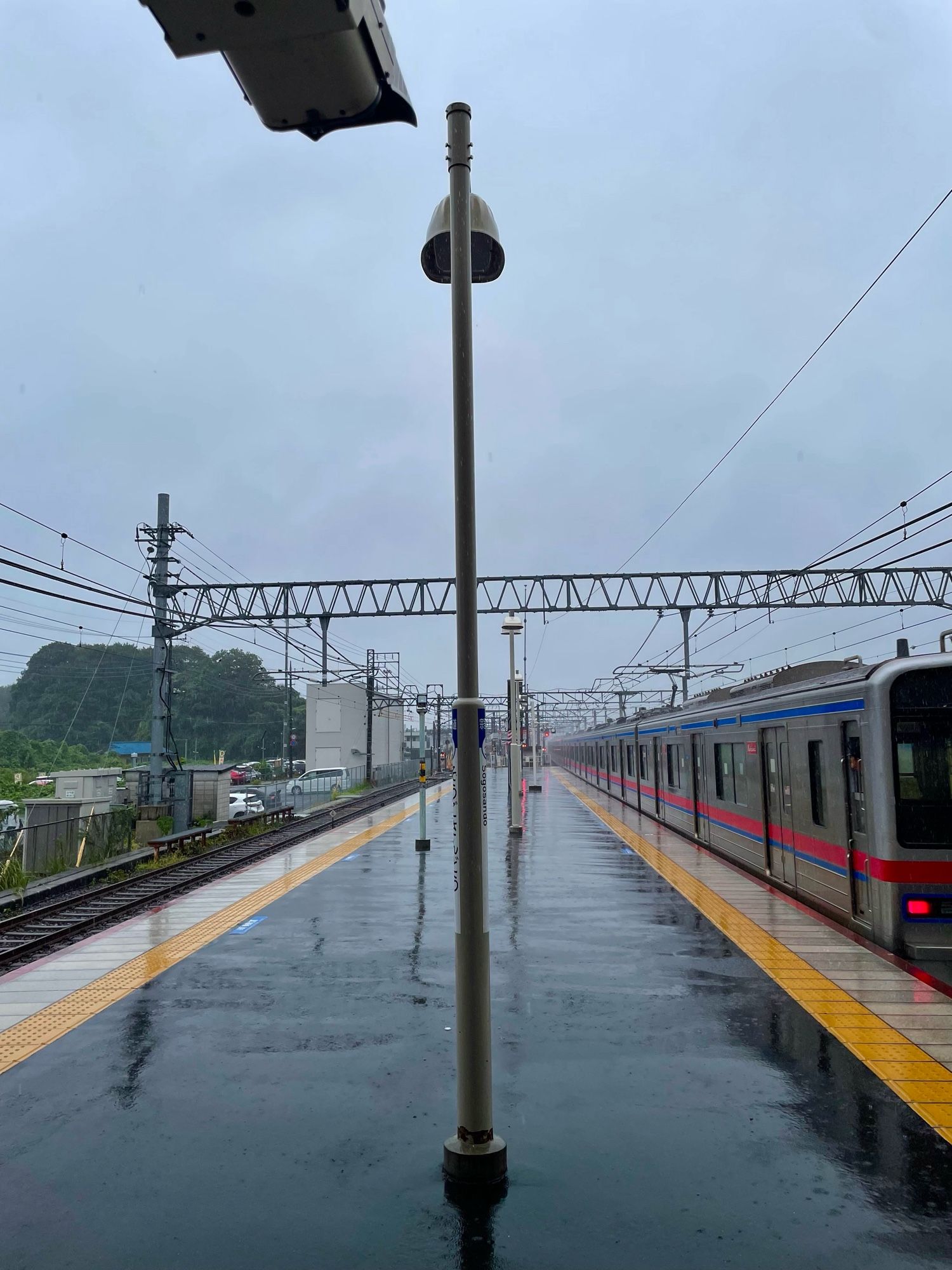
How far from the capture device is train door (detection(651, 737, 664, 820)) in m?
22.5

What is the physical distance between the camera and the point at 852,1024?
6535 millimetres

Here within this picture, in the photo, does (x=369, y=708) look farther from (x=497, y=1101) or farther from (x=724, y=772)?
(x=497, y=1101)

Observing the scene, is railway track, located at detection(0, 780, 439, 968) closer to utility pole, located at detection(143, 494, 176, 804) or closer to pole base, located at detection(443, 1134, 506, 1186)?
utility pole, located at detection(143, 494, 176, 804)

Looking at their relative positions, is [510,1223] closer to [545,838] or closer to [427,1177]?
[427,1177]

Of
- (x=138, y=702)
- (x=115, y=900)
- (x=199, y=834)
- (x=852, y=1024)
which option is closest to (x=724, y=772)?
(x=852, y=1024)

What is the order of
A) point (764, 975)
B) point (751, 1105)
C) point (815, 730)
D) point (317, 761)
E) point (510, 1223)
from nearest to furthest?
point (510, 1223), point (751, 1105), point (764, 975), point (815, 730), point (317, 761)

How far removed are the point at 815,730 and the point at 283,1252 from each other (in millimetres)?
8004

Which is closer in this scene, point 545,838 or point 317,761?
point 545,838

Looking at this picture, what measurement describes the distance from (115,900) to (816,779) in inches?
395

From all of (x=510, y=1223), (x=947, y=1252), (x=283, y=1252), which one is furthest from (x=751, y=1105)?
(x=283, y=1252)

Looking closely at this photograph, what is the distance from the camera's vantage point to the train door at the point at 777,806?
1144 centimetres

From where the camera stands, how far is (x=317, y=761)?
6009 centimetres

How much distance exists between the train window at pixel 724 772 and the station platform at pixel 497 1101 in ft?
14.9

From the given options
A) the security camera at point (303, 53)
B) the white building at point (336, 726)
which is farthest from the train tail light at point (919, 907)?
the white building at point (336, 726)
